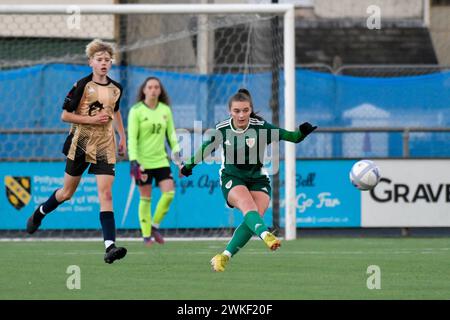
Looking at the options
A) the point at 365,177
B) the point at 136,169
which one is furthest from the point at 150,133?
the point at 365,177

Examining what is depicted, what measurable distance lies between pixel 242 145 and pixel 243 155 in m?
0.09

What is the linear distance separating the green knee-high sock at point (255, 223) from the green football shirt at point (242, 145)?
489mm

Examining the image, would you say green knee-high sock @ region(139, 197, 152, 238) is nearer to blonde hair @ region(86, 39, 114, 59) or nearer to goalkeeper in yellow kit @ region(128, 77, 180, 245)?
goalkeeper in yellow kit @ region(128, 77, 180, 245)

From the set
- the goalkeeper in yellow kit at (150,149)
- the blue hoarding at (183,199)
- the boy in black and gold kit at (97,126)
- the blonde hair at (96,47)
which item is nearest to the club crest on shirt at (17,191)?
the blue hoarding at (183,199)

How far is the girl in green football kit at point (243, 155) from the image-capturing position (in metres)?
10.8

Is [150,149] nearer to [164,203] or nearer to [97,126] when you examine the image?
[164,203]

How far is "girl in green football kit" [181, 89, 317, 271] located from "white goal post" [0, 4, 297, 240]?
4503mm

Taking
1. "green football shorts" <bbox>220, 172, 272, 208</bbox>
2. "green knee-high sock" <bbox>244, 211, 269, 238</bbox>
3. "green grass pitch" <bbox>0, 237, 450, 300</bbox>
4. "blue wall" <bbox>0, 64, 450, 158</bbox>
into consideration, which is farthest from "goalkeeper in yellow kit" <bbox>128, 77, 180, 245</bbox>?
"green knee-high sock" <bbox>244, 211, 269, 238</bbox>

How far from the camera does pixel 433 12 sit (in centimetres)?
2961

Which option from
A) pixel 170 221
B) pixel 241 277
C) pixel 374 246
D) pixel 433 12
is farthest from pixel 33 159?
pixel 433 12

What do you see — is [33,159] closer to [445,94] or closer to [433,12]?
[445,94]

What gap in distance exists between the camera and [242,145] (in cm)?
1095

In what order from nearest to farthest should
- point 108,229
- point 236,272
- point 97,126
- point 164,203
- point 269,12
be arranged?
1. point 236,272
2. point 108,229
3. point 97,126
4. point 164,203
5. point 269,12

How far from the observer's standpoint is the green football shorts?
11.0 meters
